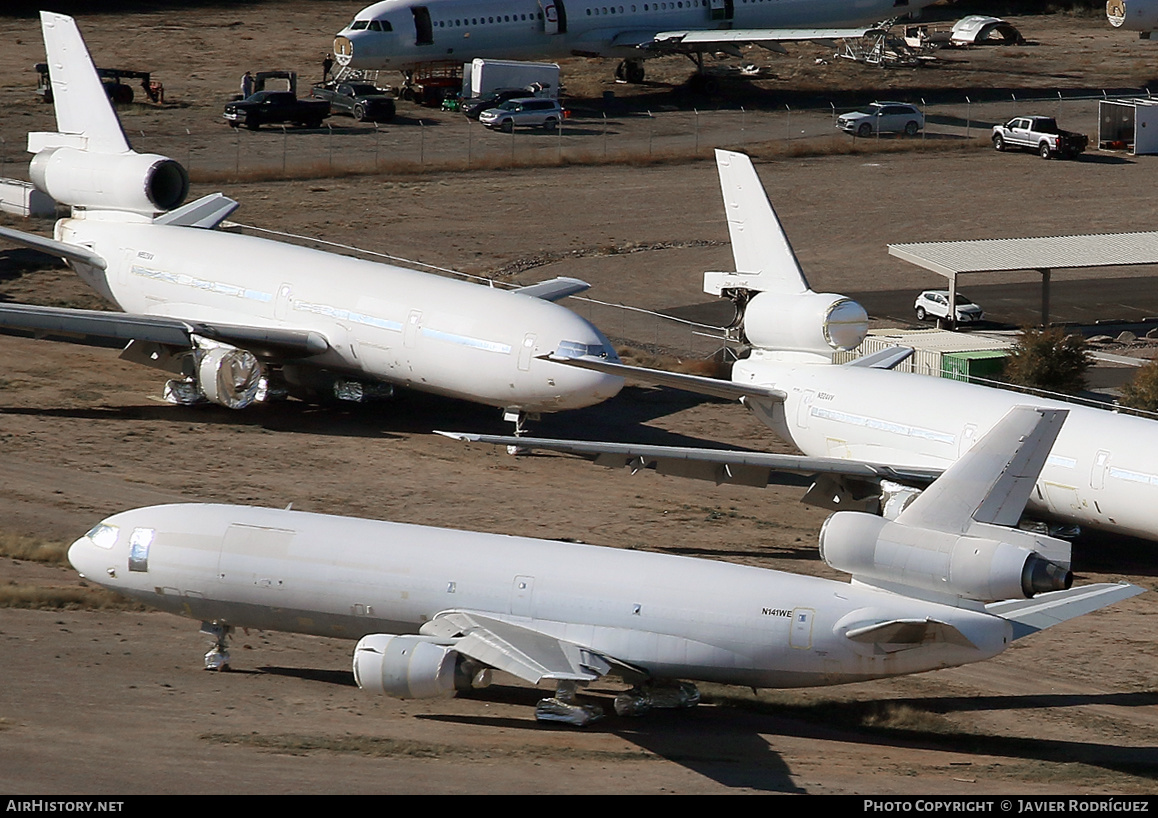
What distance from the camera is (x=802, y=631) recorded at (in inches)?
1431

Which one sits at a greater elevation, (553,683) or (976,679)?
(553,683)

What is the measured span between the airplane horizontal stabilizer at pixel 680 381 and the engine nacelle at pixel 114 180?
21.2 meters

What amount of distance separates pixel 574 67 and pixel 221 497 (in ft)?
284

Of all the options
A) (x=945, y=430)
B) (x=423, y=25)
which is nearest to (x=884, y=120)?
(x=423, y=25)

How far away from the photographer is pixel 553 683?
3550cm

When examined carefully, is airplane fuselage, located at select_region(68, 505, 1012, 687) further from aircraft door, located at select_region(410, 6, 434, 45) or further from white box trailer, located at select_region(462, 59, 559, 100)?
white box trailer, located at select_region(462, 59, 559, 100)

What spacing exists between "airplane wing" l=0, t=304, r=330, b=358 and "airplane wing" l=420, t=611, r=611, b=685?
2491 centimetres

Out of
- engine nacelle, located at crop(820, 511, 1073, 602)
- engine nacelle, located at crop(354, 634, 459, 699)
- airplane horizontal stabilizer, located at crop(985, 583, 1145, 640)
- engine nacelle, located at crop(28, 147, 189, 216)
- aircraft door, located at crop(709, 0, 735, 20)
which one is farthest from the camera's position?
aircraft door, located at crop(709, 0, 735, 20)

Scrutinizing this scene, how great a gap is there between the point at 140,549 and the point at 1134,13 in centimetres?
11424

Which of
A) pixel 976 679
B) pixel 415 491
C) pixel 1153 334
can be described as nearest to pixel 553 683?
pixel 976 679

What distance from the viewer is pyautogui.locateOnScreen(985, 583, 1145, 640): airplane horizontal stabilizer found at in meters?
35.8

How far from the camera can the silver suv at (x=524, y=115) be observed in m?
112

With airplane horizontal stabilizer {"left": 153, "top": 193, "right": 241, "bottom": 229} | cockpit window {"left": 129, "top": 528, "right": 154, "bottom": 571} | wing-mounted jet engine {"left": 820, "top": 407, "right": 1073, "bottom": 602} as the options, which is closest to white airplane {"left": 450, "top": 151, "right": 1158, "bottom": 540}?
cockpit window {"left": 129, "top": 528, "right": 154, "bottom": 571}

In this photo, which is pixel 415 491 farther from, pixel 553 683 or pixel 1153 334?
pixel 1153 334
